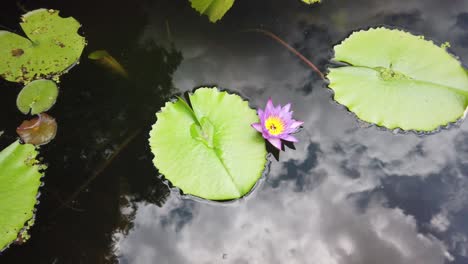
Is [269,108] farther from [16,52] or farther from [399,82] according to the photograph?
[16,52]

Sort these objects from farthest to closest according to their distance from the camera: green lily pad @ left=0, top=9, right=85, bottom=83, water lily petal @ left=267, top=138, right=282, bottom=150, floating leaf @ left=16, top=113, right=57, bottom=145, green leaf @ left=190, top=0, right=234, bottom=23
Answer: green leaf @ left=190, top=0, right=234, bottom=23, green lily pad @ left=0, top=9, right=85, bottom=83, floating leaf @ left=16, top=113, right=57, bottom=145, water lily petal @ left=267, top=138, right=282, bottom=150

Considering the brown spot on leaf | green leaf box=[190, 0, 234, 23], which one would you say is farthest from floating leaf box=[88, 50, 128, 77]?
green leaf box=[190, 0, 234, 23]

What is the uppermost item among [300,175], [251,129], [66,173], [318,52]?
[318,52]

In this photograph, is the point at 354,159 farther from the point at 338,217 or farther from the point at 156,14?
the point at 156,14

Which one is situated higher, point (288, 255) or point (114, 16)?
point (114, 16)

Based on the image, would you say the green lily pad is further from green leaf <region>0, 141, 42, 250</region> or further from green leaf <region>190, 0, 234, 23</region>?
green leaf <region>190, 0, 234, 23</region>

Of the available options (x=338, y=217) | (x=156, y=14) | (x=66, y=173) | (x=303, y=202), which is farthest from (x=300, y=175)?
(x=156, y=14)

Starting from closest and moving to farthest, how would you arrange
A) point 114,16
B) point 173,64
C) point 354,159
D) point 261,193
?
point 261,193 → point 354,159 → point 173,64 → point 114,16
